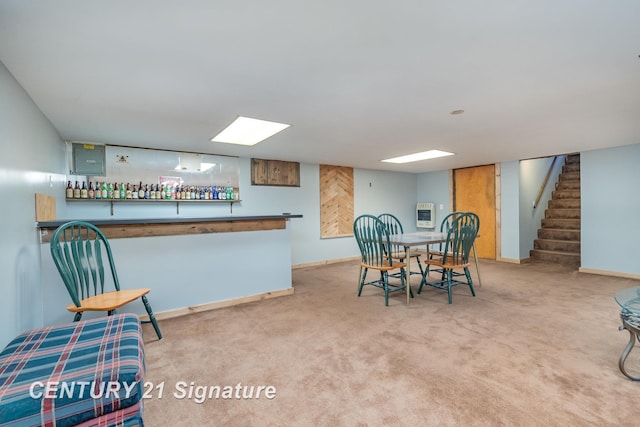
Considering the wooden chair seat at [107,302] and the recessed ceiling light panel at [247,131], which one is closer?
the wooden chair seat at [107,302]

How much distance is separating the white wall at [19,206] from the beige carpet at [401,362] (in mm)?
915

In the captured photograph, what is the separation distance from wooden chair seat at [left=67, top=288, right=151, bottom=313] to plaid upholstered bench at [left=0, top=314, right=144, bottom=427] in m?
0.61

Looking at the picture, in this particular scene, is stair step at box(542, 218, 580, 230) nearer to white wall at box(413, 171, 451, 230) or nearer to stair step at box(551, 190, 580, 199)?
stair step at box(551, 190, 580, 199)

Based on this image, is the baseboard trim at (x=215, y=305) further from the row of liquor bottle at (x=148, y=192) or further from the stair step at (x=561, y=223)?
the stair step at (x=561, y=223)

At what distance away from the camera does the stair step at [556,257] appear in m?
5.69

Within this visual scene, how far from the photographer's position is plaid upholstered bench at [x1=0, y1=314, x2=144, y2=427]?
39.3 inches

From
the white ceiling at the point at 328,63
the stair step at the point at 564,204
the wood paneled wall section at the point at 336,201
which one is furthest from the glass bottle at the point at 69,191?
the stair step at the point at 564,204

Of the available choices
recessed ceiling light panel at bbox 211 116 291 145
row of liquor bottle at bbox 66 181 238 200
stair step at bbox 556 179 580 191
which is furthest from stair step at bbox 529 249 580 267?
row of liquor bottle at bbox 66 181 238 200

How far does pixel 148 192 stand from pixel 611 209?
7370 millimetres

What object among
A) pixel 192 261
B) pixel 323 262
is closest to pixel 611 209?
pixel 323 262

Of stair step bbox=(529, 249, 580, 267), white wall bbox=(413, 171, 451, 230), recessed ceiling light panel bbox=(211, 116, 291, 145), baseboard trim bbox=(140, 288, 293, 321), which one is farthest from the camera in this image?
white wall bbox=(413, 171, 451, 230)

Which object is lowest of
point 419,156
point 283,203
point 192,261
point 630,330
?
point 630,330

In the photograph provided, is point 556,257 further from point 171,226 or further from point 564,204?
A: point 171,226

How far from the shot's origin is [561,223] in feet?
21.0
